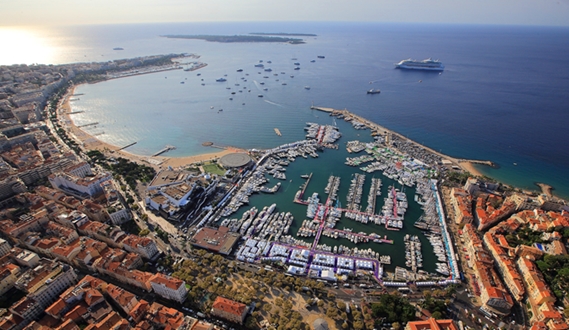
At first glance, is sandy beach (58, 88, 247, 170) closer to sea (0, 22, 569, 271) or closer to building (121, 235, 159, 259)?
sea (0, 22, 569, 271)

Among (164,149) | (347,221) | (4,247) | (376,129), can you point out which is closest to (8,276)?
(4,247)

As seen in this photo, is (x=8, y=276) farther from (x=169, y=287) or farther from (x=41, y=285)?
(x=169, y=287)

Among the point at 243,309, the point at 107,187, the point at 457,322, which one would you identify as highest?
the point at 107,187

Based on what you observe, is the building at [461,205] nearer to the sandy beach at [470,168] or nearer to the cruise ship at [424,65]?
the sandy beach at [470,168]

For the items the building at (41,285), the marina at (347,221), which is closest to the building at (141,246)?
the building at (41,285)

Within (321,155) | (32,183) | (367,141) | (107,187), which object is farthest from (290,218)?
(32,183)

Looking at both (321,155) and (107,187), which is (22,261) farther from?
(321,155)
